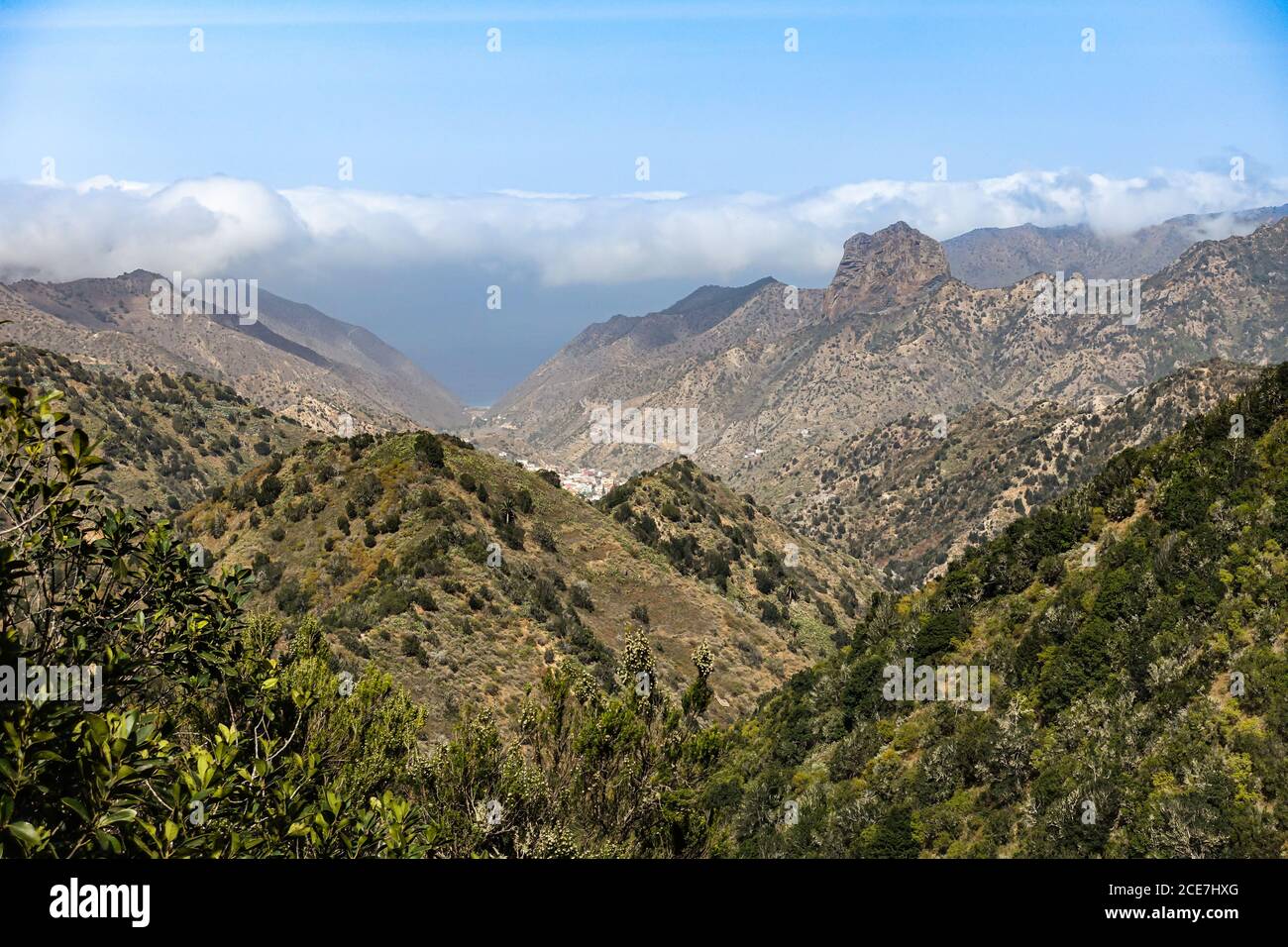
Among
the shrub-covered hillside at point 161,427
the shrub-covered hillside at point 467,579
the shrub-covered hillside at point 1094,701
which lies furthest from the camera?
the shrub-covered hillside at point 161,427

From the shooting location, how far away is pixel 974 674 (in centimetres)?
2995

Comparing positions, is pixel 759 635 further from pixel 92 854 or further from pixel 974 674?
pixel 92 854

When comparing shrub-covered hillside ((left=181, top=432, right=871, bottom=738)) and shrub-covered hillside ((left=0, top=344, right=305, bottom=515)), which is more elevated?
shrub-covered hillside ((left=0, top=344, right=305, bottom=515))

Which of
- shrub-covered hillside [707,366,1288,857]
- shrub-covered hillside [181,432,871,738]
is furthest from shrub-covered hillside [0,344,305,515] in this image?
shrub-covered hillside [707,366,1288,857]

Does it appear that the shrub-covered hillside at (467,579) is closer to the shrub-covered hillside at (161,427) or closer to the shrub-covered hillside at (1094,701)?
the shrub-covered hillside at (1094,701)

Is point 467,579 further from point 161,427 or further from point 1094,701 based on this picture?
point 161,427

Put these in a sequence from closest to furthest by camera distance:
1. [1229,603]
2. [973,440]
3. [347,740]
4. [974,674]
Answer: [347,740] → [1229,603] → [974,674] → [973,440]

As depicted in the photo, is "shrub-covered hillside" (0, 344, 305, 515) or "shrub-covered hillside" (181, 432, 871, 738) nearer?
"shrub-covered hillside" (181, 432, 871, 738)

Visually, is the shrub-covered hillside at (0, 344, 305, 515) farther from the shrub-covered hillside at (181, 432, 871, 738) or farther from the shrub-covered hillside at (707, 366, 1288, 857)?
the shrub-covered hillside at (707, 366, 1288, 857)

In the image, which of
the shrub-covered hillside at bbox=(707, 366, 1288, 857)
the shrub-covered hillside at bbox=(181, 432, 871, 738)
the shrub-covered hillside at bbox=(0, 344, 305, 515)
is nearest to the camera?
the shrub-covered hillside at bbox=(707, 366, 1288, 857)

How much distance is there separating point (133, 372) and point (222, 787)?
145239mm

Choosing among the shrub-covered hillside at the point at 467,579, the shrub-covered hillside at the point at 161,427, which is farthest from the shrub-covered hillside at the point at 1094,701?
the shrub-covered hillside at the point at 161,427
